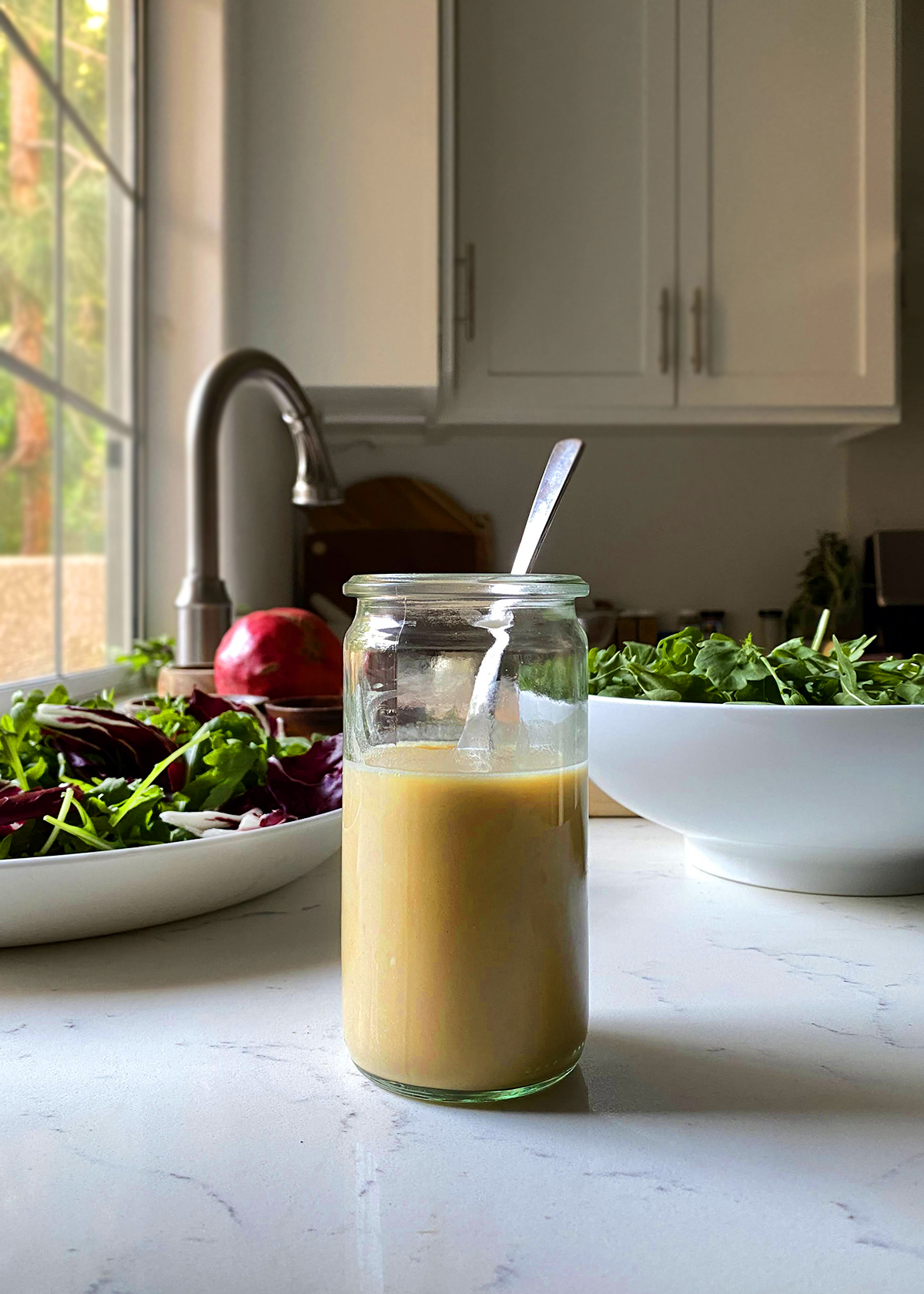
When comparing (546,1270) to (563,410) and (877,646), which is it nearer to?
(563,410)

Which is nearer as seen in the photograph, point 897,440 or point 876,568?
point 876,568

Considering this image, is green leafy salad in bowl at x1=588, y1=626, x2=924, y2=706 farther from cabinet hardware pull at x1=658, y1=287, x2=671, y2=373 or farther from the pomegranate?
cabinet hardware pull at x1=658, y1=287, x2=671, y2=373

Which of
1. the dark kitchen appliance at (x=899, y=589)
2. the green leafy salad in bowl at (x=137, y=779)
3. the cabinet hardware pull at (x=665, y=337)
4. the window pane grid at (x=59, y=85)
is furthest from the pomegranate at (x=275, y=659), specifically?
the dark kitchen appliance at (x=899, y=589)

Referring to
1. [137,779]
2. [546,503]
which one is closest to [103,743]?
[137,779]

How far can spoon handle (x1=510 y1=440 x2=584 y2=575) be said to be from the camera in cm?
44

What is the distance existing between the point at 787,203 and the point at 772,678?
1934 millimetres

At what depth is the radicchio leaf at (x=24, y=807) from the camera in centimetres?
55

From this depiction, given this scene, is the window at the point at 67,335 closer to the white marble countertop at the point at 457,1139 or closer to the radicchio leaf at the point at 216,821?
the radicchio leaf at the point at 216,821

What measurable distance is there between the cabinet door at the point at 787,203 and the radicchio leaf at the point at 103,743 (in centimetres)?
176

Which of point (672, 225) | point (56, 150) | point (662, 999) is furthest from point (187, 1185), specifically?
point (672, 225)

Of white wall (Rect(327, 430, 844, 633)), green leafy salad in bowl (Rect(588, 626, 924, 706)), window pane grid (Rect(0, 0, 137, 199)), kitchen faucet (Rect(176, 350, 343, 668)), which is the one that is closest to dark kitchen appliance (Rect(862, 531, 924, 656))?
white wall (Rect(327, 430, 844, 633))

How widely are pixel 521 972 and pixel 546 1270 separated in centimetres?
11

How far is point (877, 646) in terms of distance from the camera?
8.13 ft

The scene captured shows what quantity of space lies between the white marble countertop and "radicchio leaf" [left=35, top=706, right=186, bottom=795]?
5.2 inches
